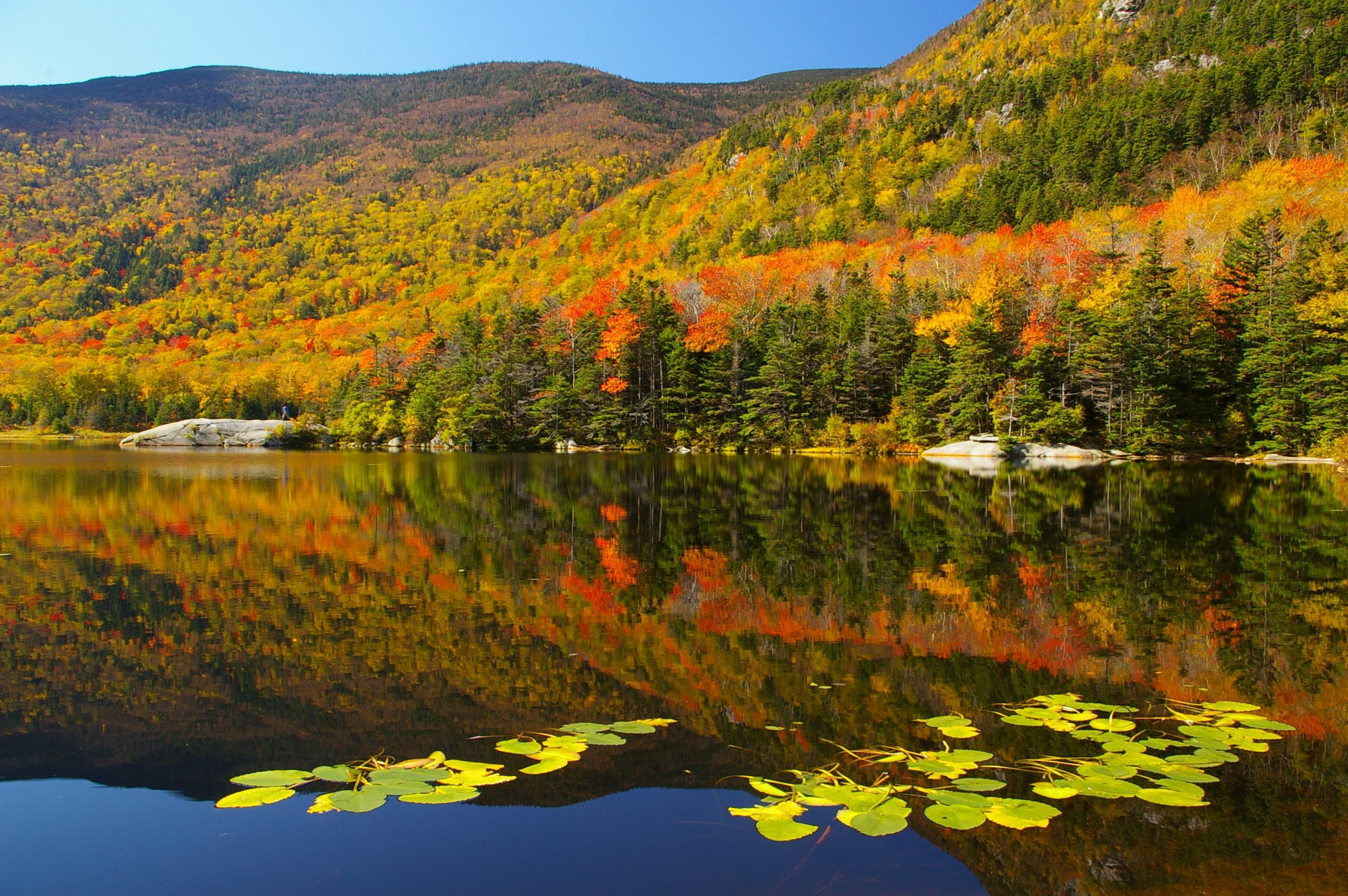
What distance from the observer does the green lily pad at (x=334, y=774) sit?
14.3 ft

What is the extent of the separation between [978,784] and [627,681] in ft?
8.75

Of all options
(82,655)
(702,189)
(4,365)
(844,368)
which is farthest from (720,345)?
(4,365)

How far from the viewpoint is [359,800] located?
410 cm

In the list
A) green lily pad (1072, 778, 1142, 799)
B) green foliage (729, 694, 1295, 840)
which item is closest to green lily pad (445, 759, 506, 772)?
green foliage (729, 694, 1295, 840)

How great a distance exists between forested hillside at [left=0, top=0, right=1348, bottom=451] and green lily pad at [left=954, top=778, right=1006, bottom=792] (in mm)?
44760

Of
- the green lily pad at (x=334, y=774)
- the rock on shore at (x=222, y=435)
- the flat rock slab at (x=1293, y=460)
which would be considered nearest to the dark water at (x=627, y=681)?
the green lily pad at (x=334, y=774)

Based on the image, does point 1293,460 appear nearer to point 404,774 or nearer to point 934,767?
point 934,767

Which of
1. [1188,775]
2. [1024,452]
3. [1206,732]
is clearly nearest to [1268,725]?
[1206,732]

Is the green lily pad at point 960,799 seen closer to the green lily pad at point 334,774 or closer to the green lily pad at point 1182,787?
the green lily pad at point 1182,787

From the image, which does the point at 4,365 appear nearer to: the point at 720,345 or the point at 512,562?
the point at 720,345

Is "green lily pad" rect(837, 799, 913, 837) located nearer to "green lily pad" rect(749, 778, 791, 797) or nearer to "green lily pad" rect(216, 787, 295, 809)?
"green lily pad" rect(749, 778, 791, 797)

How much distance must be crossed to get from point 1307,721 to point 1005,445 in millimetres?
42520

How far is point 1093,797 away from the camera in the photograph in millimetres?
4168

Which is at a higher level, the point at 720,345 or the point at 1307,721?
the point at 720,345
